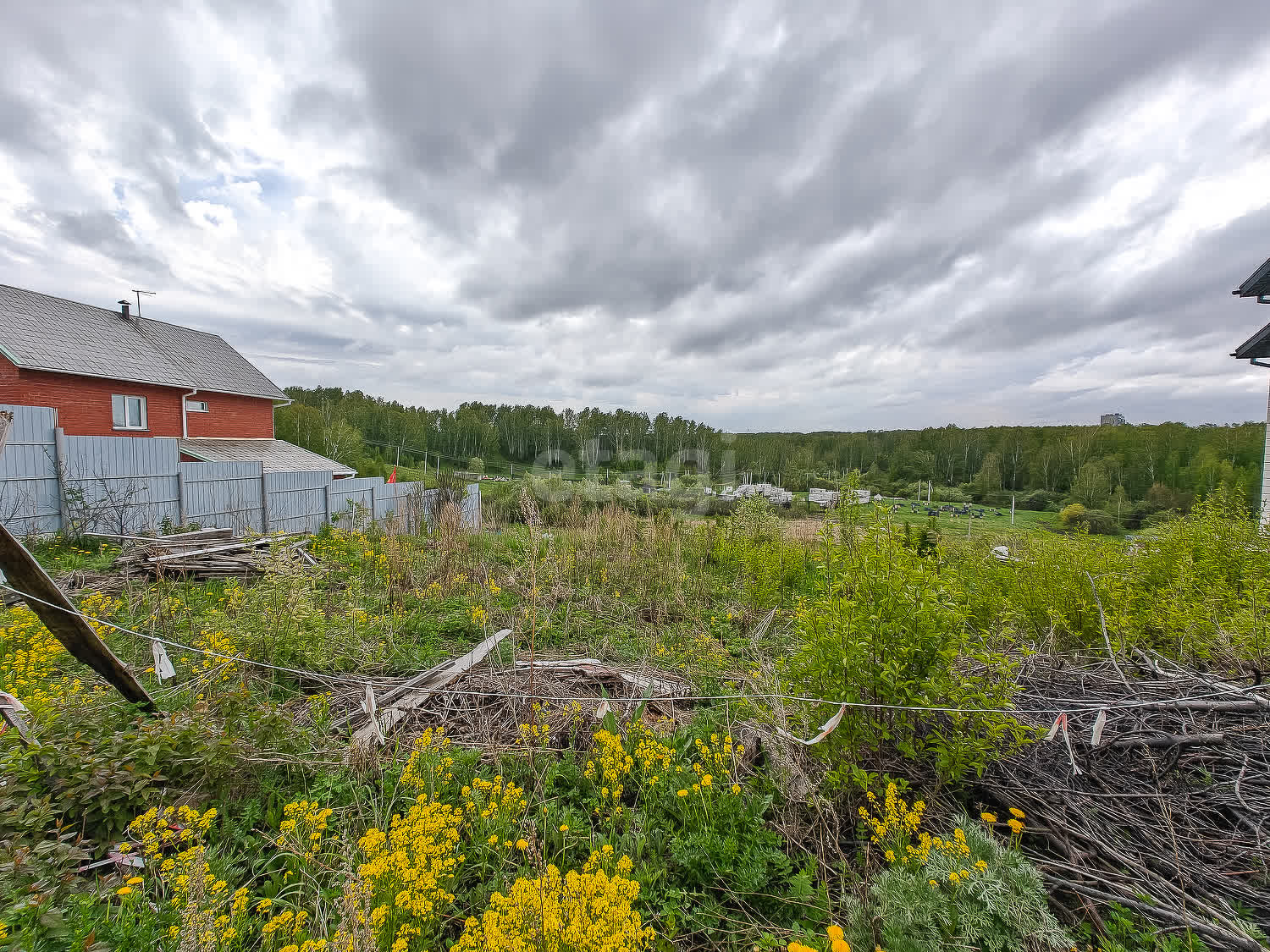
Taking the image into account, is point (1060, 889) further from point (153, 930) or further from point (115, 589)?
point (115, 589)

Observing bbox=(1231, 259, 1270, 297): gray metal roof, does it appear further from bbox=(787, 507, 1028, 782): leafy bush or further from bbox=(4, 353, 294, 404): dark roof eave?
bbox=(4, 353, 294, 404): dark roof eave

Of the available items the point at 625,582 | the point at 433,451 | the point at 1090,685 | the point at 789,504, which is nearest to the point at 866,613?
the point at 1090,685

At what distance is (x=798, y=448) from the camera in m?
42.1

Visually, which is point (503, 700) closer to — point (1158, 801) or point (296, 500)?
point (1158, 801)

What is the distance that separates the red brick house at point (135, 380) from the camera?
11844 millimetres

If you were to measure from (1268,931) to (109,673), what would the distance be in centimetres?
485

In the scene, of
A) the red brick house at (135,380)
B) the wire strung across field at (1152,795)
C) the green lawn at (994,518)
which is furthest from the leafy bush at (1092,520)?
the red brick house at (135,380)

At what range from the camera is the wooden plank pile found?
20.0 ft

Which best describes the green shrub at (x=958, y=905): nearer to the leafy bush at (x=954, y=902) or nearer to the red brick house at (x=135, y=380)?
the leafy bush at (x=954, y=902)

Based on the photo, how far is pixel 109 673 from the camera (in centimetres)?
237

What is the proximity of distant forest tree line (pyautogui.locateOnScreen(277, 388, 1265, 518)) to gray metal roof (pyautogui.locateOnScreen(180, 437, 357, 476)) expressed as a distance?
7.78 meters

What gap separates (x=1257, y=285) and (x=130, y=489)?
19.4m

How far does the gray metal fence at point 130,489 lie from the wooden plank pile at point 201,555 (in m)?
0.91

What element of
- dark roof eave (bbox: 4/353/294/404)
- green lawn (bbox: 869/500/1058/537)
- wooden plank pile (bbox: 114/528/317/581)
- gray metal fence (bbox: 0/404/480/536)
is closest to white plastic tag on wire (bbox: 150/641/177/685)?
wooden plank pile (bbox: 114/528/317/581)
